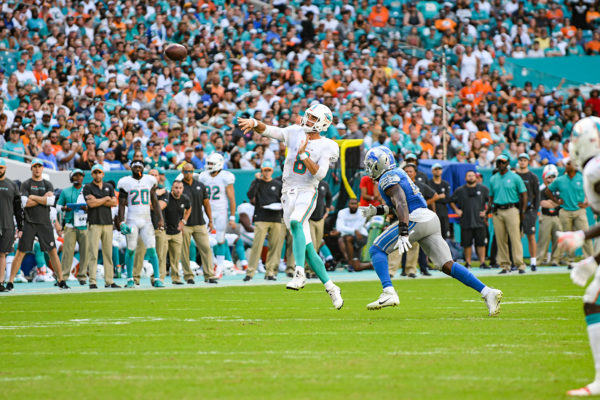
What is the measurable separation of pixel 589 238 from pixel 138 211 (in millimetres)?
11138

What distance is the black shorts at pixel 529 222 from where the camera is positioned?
19.6 m

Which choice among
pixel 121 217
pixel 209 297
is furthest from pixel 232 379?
pixel 121 217

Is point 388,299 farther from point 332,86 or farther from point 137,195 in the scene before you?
point 332,86

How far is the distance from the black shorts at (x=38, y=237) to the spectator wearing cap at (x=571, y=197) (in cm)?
975

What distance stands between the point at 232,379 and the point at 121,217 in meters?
10.2

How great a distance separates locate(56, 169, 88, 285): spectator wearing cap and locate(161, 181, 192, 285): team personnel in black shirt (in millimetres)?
1400

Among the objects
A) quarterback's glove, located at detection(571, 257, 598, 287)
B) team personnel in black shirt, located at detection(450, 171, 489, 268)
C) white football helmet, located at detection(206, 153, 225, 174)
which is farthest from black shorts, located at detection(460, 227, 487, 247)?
quarterback's glove, located at detection(571, 257, 598, 287)

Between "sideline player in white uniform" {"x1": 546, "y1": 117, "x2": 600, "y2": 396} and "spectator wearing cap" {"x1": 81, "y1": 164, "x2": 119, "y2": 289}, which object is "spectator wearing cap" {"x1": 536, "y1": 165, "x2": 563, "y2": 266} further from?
"sideline player in white uniform" {"x1": 546, "y1": 117, "x2": 600, "y2": 396}

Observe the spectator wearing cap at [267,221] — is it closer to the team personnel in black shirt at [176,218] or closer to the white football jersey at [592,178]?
the team personnel in black shirt at [176,218]

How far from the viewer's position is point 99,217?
15703 mm

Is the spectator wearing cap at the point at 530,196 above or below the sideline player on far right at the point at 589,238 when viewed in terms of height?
below

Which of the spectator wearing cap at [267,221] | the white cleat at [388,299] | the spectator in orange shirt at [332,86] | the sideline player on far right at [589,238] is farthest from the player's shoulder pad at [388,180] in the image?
the spectator in orange shirt at [332,86]

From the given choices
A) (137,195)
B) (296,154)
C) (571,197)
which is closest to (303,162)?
(296,154)

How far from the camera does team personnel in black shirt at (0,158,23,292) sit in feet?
47.9
